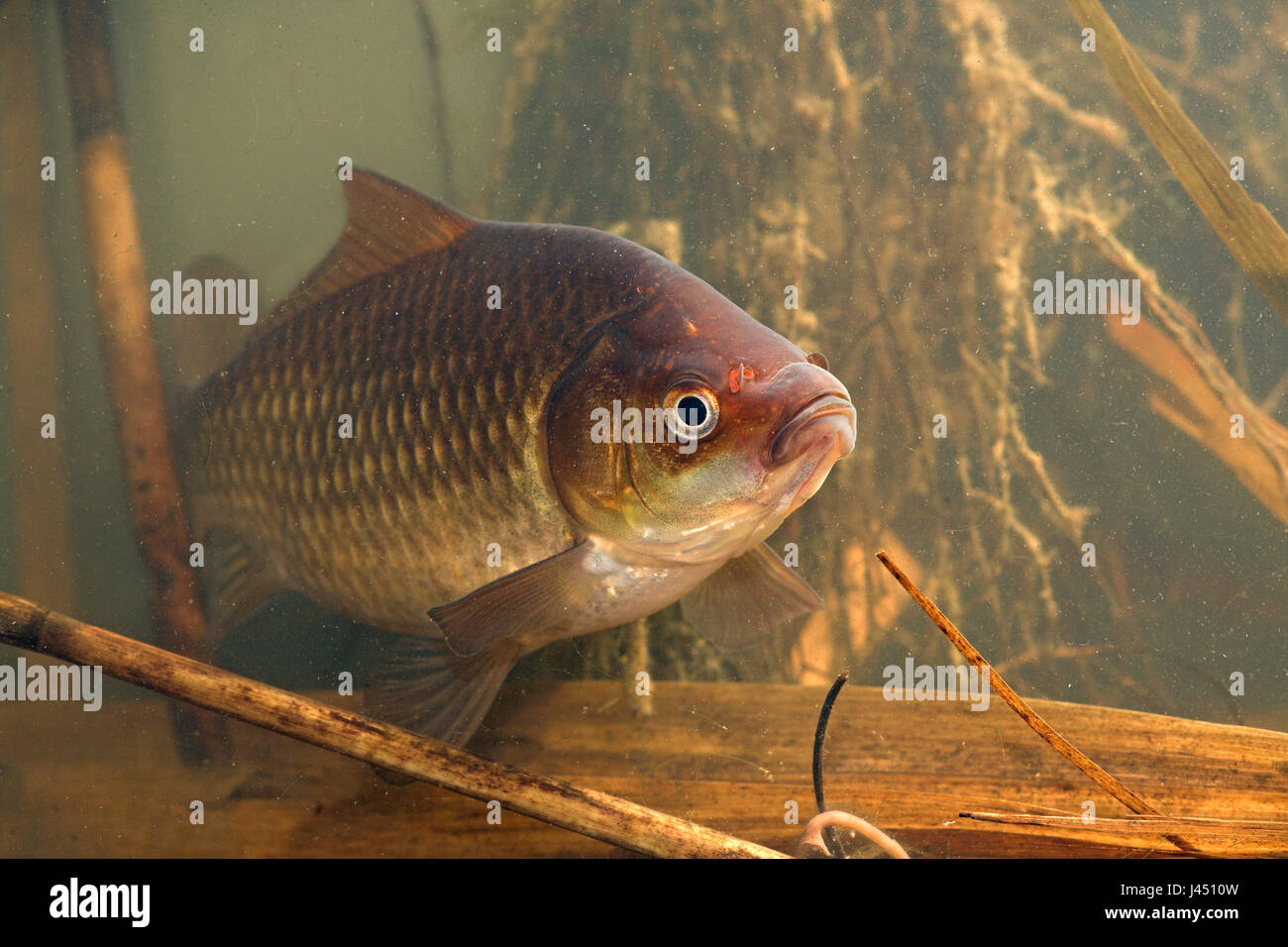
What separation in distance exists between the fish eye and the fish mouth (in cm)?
15

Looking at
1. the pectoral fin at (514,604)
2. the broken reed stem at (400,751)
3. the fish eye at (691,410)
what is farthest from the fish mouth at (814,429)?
the broken reed stem at (400,751)

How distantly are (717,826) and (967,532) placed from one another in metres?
1.54

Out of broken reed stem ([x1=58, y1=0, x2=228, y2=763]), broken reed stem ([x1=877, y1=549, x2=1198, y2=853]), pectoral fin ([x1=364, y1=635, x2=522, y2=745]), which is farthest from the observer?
broken reed stem ([x1=58, y1=0, x2=228, y2=763])

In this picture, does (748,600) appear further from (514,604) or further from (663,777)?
(514,604)

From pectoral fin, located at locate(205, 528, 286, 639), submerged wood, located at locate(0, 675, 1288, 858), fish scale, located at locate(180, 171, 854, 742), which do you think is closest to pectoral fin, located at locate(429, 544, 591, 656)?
fish scale, located at locate(180, 171, 854, 742)

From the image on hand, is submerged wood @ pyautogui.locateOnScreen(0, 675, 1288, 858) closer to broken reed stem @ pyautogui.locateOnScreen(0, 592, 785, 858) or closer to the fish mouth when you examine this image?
broken reed stem @ pyautogui.locateOnScreen(0, 592, 785, 858)

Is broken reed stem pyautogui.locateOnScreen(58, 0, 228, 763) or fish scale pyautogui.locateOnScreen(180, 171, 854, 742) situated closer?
fish scale pyautogui.locateOnScreen(180, 171, 854, 742)

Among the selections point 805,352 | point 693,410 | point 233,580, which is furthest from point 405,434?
point 805,352

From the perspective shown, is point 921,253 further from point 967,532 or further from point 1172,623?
point 1172,623

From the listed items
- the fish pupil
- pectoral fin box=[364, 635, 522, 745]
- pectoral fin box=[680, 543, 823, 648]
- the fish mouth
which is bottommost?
pectoral fin box=[364, 635, 522, 745]

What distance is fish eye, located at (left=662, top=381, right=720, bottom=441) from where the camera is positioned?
1614mm

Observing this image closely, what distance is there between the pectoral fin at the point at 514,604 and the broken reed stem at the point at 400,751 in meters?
0.25

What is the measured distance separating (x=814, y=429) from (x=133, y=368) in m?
2.52
